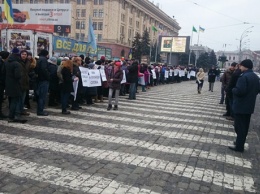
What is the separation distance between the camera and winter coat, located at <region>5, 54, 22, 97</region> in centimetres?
761

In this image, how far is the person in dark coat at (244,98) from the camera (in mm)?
6438

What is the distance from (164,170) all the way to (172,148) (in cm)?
142

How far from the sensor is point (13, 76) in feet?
25.3

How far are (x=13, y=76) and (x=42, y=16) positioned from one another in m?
21.3

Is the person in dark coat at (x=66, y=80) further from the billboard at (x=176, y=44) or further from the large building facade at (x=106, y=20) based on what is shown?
the large building facade at (x=106, y=20)

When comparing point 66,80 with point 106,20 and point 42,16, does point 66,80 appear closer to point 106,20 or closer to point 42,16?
point 42,16

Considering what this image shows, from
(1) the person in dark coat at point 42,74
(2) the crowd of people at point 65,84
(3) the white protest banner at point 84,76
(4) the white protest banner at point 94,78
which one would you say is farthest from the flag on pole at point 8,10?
(1) the person in dark coat at point 42,74

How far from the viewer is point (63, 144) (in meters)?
6.33

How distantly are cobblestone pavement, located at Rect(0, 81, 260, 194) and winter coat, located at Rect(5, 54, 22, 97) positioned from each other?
90 cm

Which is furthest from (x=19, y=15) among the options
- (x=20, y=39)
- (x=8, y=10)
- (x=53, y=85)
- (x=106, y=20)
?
(x=106, y=20)

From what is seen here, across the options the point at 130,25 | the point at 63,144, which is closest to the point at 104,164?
the point at 63,144

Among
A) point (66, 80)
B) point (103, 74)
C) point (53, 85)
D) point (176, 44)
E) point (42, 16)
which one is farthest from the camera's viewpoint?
point (176, 44)

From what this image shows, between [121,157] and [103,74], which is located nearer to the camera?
[121,157]

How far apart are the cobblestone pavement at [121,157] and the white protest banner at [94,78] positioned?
2.43 metres
